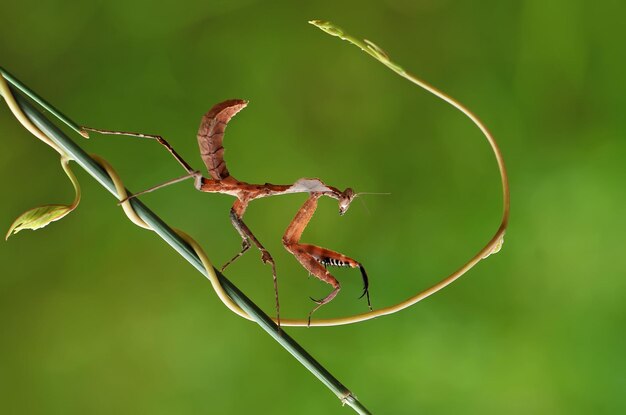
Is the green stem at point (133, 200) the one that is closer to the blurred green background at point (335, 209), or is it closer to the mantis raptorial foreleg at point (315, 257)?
the mantis raptorial foreleg at point (315, 257)

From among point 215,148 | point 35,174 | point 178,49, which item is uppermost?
point 178,49

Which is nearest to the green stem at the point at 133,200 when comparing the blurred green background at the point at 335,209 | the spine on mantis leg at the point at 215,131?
the spine on mantis leg at the point at 215,131

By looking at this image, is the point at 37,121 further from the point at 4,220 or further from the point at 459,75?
the point at 459,75

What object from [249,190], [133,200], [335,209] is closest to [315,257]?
[249,190]

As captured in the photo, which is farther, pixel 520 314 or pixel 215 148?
pixel 520 314

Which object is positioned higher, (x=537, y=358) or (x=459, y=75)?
(x=459, y=75)

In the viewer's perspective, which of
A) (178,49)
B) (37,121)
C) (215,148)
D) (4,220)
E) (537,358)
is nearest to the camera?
(37,121)

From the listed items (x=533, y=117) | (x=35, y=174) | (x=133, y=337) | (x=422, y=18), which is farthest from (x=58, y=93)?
(x=533, y=117)

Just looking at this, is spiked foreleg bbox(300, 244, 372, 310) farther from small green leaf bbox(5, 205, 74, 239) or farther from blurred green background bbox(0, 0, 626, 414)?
blurred green background bbox(0, 0, 626, 414)

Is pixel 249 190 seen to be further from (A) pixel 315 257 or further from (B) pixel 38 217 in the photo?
(B) pixel 38 217
